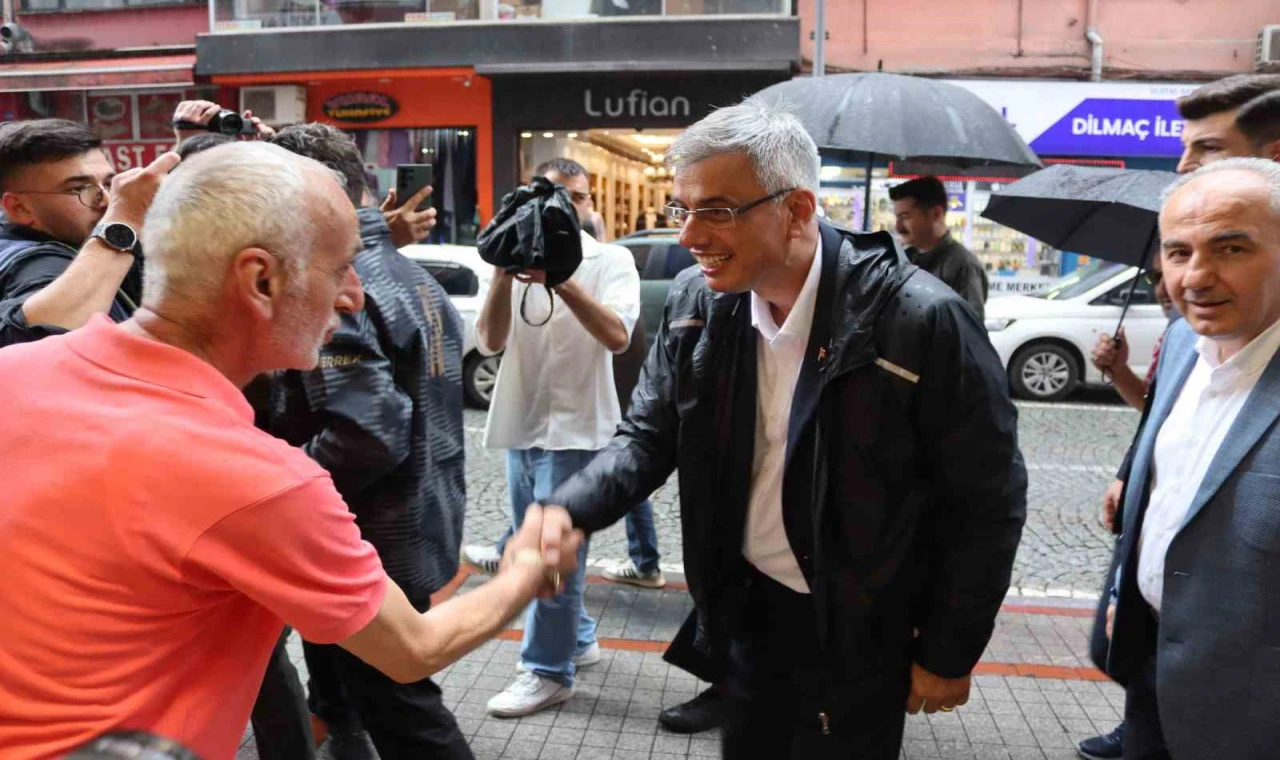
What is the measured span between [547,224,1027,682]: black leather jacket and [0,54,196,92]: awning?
53.6ft

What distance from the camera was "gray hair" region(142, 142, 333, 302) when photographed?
158 centimetres

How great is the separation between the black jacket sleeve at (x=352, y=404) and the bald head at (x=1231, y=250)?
200 cm

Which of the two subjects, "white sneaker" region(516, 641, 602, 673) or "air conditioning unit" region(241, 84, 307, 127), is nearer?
"white sneaker" region(516, 641, 602, 673)

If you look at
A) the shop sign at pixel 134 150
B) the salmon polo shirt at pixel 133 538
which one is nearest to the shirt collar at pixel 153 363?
the salmon polo shirt at pixel 133 538

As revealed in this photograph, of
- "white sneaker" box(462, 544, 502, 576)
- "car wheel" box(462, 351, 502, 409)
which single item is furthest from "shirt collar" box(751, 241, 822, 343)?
"car wheel" box(462, 351, 502, 409)

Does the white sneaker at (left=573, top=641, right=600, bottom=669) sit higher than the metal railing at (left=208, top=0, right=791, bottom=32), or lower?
lower

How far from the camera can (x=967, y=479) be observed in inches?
88.4

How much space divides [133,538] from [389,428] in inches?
55.9

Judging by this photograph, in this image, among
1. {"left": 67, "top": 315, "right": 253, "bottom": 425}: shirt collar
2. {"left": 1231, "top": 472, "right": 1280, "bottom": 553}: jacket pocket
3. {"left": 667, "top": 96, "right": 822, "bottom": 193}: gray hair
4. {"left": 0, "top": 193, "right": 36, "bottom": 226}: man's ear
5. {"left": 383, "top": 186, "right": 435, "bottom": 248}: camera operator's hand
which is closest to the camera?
{"left": 67, "top": 315, "right": 253, "bottom": 425}: shirt collar

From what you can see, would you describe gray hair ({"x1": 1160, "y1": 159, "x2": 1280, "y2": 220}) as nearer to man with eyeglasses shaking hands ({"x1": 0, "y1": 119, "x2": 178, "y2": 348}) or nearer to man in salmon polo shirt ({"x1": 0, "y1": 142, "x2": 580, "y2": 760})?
man in salmon polo shirt ({"x1": 0, "y1": 142, "x2": 580, "y2": 760})

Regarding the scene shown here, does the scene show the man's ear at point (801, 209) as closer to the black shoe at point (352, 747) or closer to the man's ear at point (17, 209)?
the man's ear at point (17, 209)

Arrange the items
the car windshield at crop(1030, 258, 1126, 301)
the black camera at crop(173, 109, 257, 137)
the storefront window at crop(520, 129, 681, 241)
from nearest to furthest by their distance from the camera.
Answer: the black camera at crop(173, 109, 257, 137), the car windshield at crop(1030, 258, 1126, 301), the storefront window at crop(520, 129, 681, 241)

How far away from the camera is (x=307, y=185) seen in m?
1.66

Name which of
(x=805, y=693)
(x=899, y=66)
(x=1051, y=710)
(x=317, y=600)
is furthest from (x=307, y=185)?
(x=899, y=66)
